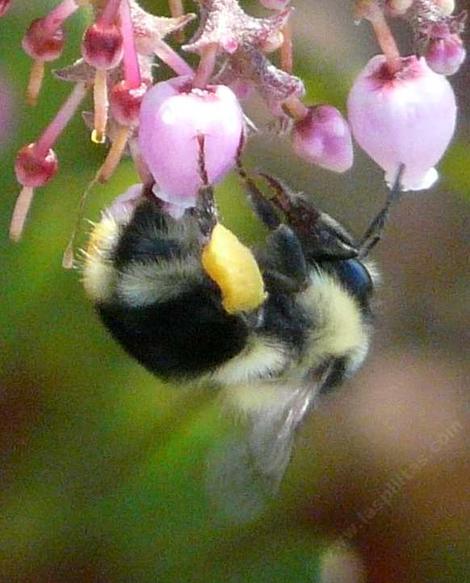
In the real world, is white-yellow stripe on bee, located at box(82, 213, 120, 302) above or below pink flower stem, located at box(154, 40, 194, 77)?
below

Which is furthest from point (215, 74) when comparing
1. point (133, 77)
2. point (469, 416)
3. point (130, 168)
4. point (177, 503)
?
point (469, 416)

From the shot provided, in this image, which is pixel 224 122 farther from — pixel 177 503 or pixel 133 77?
pixel 177 503

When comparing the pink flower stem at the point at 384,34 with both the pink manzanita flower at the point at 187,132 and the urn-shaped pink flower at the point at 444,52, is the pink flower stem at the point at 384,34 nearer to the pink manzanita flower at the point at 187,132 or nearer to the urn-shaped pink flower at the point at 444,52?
the urn-shaped pink flower at the point at 444,52

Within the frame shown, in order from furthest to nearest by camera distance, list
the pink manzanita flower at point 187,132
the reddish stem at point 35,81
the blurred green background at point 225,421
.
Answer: the blurred green background at point 225,421 → the reddish stem at point 35,81 → the pink manzanita flower at point 187,132

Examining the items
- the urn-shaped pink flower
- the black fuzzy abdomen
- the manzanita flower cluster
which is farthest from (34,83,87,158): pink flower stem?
the urn-shaped pink flower

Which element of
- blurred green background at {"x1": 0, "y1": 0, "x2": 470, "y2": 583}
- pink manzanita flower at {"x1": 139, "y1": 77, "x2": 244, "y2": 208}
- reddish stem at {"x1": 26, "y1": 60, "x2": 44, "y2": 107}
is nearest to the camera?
pink manzanita flower at {"x1": 139, "y1": 77, "x2": 244, "y2": 208}

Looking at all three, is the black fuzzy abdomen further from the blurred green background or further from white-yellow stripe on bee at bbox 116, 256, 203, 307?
the blurred green background

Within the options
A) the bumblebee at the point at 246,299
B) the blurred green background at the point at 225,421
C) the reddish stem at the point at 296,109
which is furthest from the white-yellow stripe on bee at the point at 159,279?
the blurred green background at the point at 225,421

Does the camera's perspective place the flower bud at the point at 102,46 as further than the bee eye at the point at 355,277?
No
